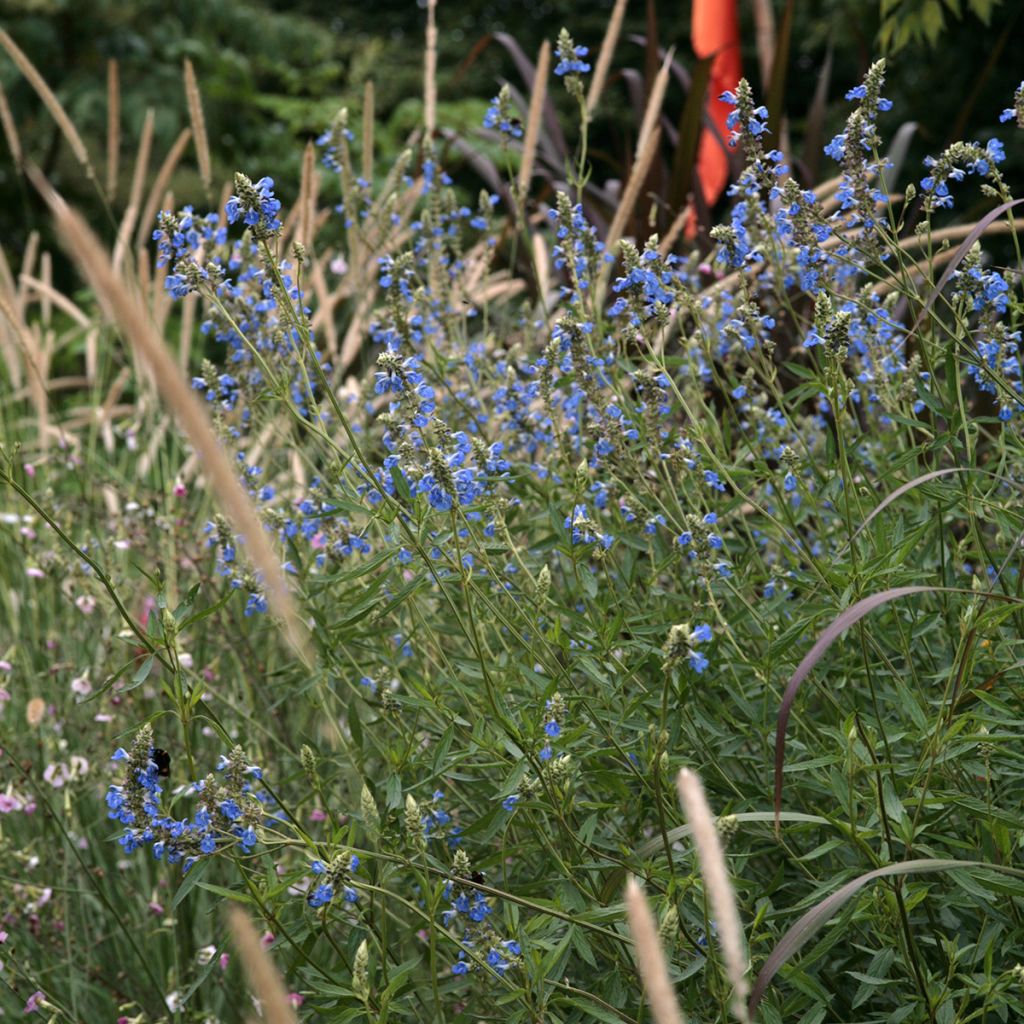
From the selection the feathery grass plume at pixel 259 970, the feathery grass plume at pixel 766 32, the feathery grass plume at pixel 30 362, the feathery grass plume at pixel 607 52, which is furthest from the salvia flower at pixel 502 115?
the feathery grass plume at pixel 259 970

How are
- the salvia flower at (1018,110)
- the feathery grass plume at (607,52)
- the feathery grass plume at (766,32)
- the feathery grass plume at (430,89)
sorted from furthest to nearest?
1. the feathery grass plume at (766,32)
2. the feathery grass plume at (430,89)
3. the feathery grass plume at (607,52)
4. the salvia flower at (1018,110)

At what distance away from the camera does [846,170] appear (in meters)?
2.33

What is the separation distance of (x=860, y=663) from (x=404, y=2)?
24.1 m

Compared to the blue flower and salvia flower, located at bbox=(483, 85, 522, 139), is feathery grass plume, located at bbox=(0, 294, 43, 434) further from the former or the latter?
salvia flower, located at bbox=(483, 85, 522, 139)

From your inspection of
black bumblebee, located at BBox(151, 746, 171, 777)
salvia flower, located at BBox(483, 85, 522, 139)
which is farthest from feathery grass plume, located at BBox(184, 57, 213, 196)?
black bumblebee, located at BBox(151, 746, 171, 777)

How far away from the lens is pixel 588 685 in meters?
2.66

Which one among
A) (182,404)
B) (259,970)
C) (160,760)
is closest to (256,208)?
(160,760)

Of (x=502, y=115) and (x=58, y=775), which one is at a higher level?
(x=502, y=115)

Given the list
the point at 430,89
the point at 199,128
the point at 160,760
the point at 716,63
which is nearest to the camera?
the point at 160,760

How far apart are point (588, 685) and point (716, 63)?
473cm

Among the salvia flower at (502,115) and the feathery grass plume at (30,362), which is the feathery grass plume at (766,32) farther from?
the feathery grass plume at (30,362)

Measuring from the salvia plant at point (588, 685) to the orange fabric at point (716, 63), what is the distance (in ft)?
8.95

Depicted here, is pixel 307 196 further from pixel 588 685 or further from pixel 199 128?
pixel 588 685

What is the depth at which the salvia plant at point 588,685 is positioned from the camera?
1896 millimetres
